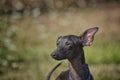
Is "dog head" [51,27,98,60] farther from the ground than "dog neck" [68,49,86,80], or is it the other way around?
"dog head" [51,27,98,60]

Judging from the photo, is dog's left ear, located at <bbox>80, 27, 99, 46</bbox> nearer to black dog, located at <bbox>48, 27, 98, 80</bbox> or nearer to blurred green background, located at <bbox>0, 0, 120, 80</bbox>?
black dog, located at <bbox>48, 27, 98, 80</bbox>

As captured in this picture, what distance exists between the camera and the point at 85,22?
13.9 m

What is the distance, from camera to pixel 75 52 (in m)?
7.67

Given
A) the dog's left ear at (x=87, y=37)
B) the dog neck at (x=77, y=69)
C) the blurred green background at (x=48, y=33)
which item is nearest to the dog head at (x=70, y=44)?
the dog's left ear at (x=87, y=37)

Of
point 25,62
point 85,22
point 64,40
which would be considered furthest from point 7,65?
point 64,40

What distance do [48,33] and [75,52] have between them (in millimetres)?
6074

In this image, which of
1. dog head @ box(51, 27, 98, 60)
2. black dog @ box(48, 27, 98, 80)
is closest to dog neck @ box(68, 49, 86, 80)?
black dog @ box(48, 27, 98, 80)

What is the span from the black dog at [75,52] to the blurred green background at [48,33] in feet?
8.23

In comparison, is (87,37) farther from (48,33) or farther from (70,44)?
(48,33)

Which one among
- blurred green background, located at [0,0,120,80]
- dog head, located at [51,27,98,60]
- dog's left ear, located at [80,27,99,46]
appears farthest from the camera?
blurred green background, located at [0,0,120,80]

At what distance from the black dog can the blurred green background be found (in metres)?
2.51

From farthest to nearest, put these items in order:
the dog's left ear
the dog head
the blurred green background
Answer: the blurred green background
the dog's left ear
the dog head

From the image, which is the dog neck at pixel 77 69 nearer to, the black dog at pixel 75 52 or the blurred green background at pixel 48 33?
the black dog at pixel 75 52

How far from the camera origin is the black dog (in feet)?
25.0
